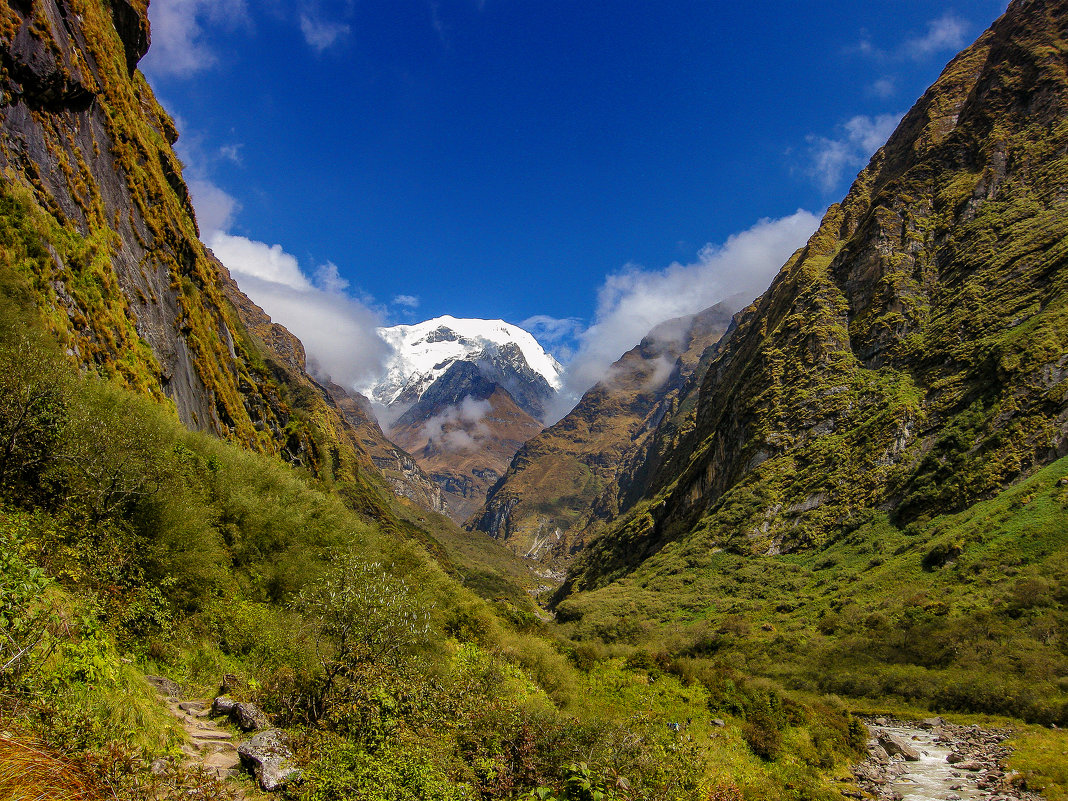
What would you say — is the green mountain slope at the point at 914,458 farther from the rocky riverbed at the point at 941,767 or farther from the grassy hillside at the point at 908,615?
the rocky riverbed at the point at 941,767

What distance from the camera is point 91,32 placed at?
45.4 metres

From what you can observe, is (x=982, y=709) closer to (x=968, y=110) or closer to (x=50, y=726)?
(x=50, y=726)

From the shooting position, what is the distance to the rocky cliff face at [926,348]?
274 feet

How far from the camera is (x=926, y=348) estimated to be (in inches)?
4245

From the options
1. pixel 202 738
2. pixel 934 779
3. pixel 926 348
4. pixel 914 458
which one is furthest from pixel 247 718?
pixel 926 348

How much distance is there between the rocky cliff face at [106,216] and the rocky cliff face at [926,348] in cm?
10527

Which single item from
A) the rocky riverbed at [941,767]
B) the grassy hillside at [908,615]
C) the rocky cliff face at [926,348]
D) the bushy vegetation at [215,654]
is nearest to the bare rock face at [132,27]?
the bushy vegetation at [215,654]

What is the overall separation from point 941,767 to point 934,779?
11.4 ft

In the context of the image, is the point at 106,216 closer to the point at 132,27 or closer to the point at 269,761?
the point at 132,27

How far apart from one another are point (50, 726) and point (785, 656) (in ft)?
261

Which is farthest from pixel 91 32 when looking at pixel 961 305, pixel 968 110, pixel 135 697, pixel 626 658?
pixel 968 110

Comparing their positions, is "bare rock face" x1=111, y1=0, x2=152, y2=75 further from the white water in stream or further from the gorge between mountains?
the white water in stream

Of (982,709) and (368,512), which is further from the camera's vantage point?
(368,512)

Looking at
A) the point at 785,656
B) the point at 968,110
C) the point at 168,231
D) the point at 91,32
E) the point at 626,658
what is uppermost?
the point at 968,110
